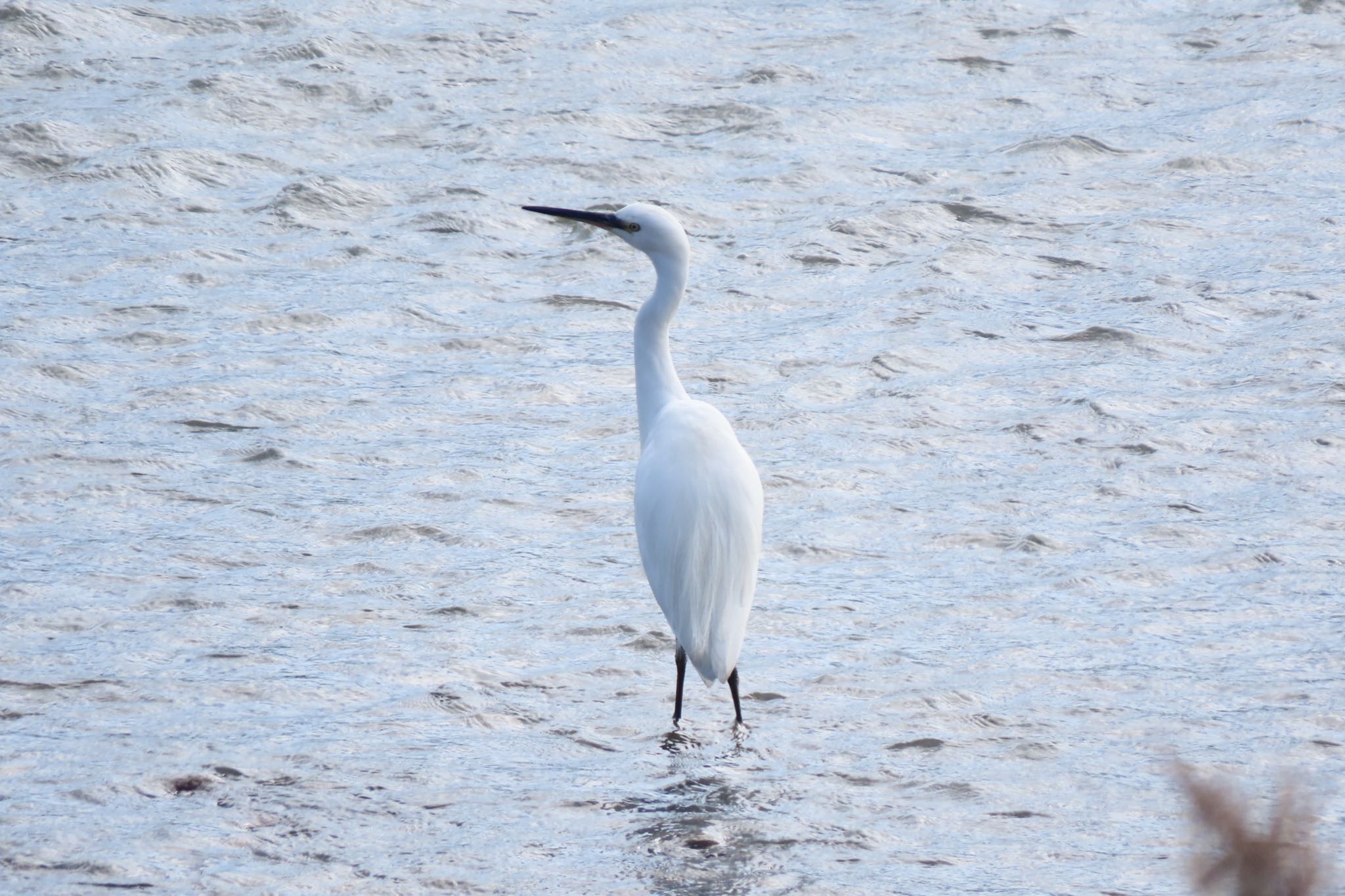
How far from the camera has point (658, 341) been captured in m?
5.40

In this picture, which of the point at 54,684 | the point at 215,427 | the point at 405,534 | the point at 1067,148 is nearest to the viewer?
the point at 54,684

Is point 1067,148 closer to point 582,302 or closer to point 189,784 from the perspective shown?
point 582,302

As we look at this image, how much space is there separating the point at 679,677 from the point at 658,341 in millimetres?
1125

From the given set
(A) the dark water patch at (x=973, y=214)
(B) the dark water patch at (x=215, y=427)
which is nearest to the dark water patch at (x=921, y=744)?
(B) the dark water patch at (x=215, y=427)

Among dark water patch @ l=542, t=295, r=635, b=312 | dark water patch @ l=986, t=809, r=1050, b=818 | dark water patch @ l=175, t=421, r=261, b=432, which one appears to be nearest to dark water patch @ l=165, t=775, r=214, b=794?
dark water patch @ l=986, t=809, r=1050, b=818

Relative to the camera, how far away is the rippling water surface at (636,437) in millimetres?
4215

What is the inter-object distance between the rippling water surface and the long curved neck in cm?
68

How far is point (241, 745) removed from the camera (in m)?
4.40

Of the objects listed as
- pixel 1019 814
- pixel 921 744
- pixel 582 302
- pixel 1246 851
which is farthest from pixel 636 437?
pixel 1246 851

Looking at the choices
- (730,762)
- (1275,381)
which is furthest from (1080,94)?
(730,762)

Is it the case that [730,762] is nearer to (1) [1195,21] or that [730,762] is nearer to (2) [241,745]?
(2) [241,745]

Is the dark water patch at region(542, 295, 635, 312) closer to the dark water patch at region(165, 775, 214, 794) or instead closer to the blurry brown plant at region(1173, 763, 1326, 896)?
the dark water patch at region(165, 775, 214, 794)

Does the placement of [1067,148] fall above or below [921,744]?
above

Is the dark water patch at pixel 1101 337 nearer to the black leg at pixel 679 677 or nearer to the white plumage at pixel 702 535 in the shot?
the white plumage at pixel 702 535
